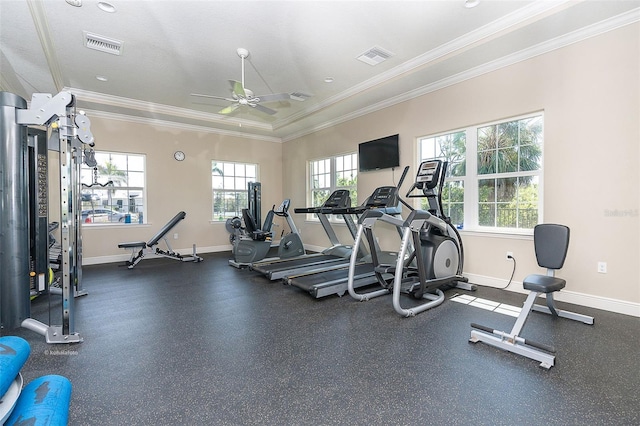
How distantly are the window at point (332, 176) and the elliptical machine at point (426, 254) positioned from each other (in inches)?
89.3

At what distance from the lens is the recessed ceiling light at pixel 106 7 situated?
3.03m

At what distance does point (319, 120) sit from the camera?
6.67 metres

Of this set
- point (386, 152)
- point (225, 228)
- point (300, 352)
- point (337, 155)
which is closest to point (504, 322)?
point (300, 352)

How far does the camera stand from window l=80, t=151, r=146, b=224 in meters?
6.01

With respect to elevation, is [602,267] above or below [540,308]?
above

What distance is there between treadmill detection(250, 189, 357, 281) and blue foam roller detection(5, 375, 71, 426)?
3.24 metres

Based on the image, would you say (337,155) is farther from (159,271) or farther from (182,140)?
(159,271)

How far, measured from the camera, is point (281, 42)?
3758 millimetres

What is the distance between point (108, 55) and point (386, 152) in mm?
4327

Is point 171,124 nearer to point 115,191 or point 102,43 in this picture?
point 115,191

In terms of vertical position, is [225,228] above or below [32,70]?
below

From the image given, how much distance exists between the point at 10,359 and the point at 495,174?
4.68 metres

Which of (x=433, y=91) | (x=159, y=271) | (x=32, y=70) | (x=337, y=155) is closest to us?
(x=32, y=70)

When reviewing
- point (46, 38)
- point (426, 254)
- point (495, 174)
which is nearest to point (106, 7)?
point (46, 38)
